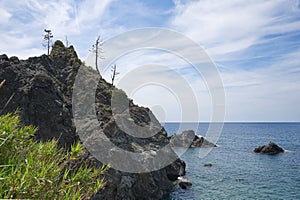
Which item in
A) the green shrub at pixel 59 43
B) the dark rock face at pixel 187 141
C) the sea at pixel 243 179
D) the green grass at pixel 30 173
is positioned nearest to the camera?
the green grass at pixel 30 173

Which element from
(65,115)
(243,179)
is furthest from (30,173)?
(243,179)

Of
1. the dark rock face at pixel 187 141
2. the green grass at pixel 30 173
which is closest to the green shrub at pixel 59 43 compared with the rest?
the green grass at pixel 30 173

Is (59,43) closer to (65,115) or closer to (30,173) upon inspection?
(65,115)

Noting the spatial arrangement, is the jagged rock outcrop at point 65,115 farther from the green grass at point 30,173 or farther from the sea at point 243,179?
the green grass at point 30,173

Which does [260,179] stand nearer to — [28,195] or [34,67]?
[34,67]

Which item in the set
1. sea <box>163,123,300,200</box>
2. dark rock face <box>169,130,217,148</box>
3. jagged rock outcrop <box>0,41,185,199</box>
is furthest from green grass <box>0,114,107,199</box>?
dark rock face <box>169,130,217,148</box>

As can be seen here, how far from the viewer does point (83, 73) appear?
40812 mm

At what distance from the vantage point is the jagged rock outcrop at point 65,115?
94.5ft

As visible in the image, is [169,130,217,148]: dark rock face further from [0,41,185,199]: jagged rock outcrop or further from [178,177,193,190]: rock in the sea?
[0,41,185,199]: jagged rock outcrop

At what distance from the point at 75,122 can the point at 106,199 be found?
11.1 meters

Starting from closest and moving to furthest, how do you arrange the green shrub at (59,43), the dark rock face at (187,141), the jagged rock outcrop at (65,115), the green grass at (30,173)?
the green grass at (30,173) → the jagged rock outcrop at (65,115) → the green shrub at (59,43) → the dark rock face at (187,141)

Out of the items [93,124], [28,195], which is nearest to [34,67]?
[93,124]

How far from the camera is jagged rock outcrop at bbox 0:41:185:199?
28817 millimetres

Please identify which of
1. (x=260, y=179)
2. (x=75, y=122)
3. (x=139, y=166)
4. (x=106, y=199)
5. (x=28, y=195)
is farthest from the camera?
(x=260, y=179)
